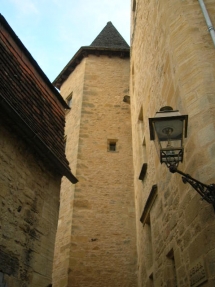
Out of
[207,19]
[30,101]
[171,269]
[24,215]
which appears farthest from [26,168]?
[207,19]

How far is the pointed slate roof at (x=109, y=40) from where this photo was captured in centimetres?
1449

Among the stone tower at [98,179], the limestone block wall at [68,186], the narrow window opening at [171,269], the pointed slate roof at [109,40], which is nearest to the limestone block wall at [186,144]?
the narrow window opening at [171,269]

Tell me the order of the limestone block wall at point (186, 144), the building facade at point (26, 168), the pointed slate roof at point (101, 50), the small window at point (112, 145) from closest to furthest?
the limestone block wall at point (186, 144), the building facade at point (26, 168), the small window at point (112, 145), the pointed slate roof at point (101, 50)

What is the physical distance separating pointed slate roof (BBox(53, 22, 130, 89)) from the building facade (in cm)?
761

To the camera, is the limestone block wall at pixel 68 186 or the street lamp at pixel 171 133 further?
the limestone block wall at pixel 68 186

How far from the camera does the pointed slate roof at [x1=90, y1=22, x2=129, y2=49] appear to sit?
14.5 meters

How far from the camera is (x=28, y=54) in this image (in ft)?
19.6

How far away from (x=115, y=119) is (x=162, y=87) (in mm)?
6148

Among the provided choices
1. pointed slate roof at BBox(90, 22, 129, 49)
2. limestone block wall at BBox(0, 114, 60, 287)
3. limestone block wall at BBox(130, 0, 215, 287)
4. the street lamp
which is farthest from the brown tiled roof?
pointed slate roof at BBox(90, 22, 129, 49)

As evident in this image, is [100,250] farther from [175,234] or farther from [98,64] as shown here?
[98,64]

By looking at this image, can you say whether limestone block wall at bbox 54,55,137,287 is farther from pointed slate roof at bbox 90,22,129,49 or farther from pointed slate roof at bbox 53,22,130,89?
pointed slate roof at bbox 90,22,129,49

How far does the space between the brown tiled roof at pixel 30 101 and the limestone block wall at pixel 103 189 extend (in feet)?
10.1

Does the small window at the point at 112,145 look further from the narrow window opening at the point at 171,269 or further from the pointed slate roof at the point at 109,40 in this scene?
the narrow window opening at the point at 171,269

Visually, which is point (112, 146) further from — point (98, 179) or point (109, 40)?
point (109, 40)
